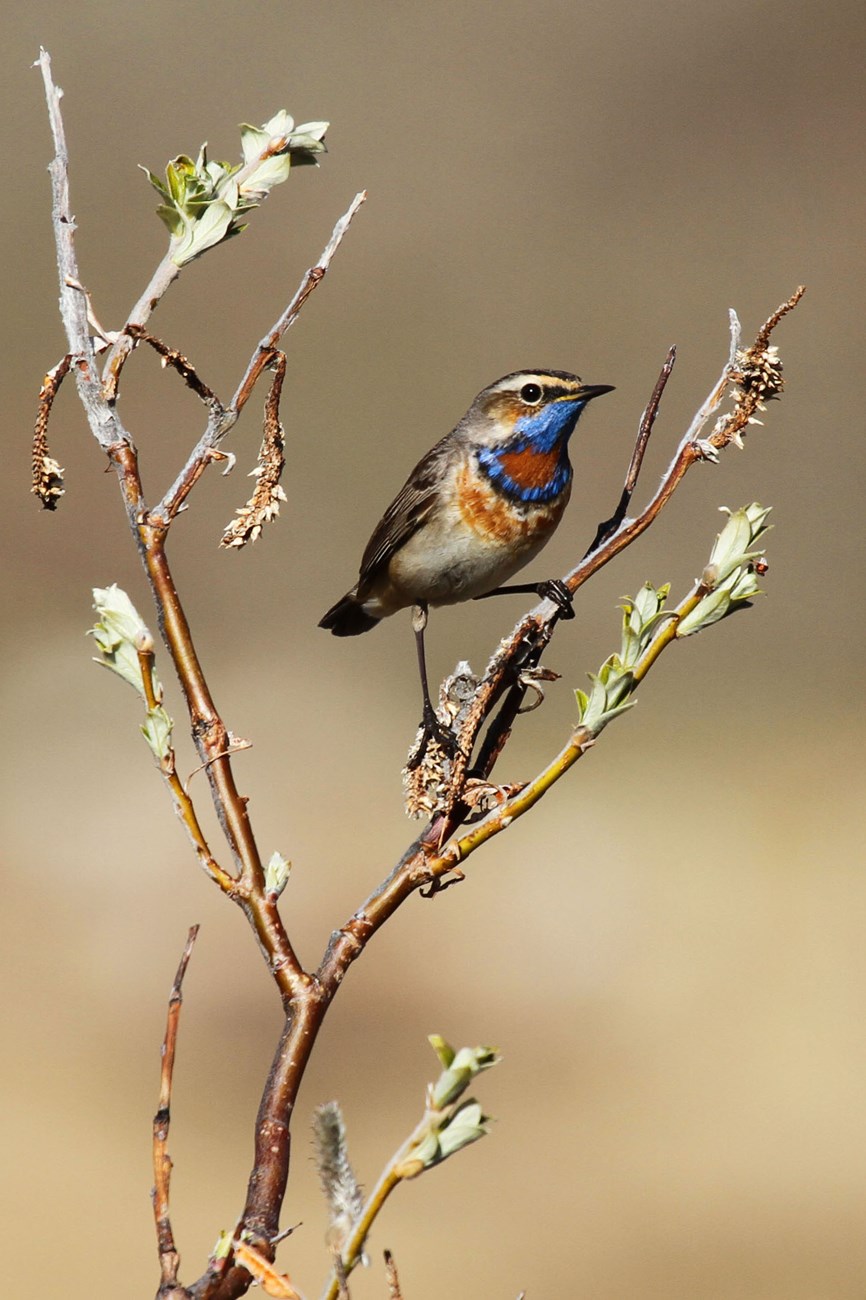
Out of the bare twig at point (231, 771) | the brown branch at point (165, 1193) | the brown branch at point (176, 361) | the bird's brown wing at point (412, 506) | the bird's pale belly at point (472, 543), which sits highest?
the bird's brown wing at point (412, 506)

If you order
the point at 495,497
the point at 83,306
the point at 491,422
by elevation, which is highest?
the point at 491,422

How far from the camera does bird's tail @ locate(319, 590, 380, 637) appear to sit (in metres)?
3.96

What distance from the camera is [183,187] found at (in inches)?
40.6

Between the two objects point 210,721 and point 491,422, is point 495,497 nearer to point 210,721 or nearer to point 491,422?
point 491,422

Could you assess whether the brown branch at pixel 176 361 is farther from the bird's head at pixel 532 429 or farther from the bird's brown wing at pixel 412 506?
A: the bird's brown wing at pixel 412 506

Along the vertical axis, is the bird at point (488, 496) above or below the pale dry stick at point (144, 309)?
above

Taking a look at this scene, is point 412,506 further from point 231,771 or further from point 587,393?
point 231,771

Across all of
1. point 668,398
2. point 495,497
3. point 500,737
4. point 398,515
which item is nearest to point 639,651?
point 500,737

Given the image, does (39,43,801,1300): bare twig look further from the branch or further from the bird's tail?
the bird's tail

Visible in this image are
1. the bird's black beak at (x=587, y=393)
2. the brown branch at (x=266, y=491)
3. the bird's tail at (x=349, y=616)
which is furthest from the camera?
the bird's tail at (x=349, y=616)

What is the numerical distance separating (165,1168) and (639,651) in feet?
1.61

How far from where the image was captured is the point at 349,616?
4.03m

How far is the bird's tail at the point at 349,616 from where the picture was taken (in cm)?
396

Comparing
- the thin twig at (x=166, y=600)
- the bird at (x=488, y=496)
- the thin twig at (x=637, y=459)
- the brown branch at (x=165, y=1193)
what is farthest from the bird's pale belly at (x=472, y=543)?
the brown branch at (x=165, y=1193)
